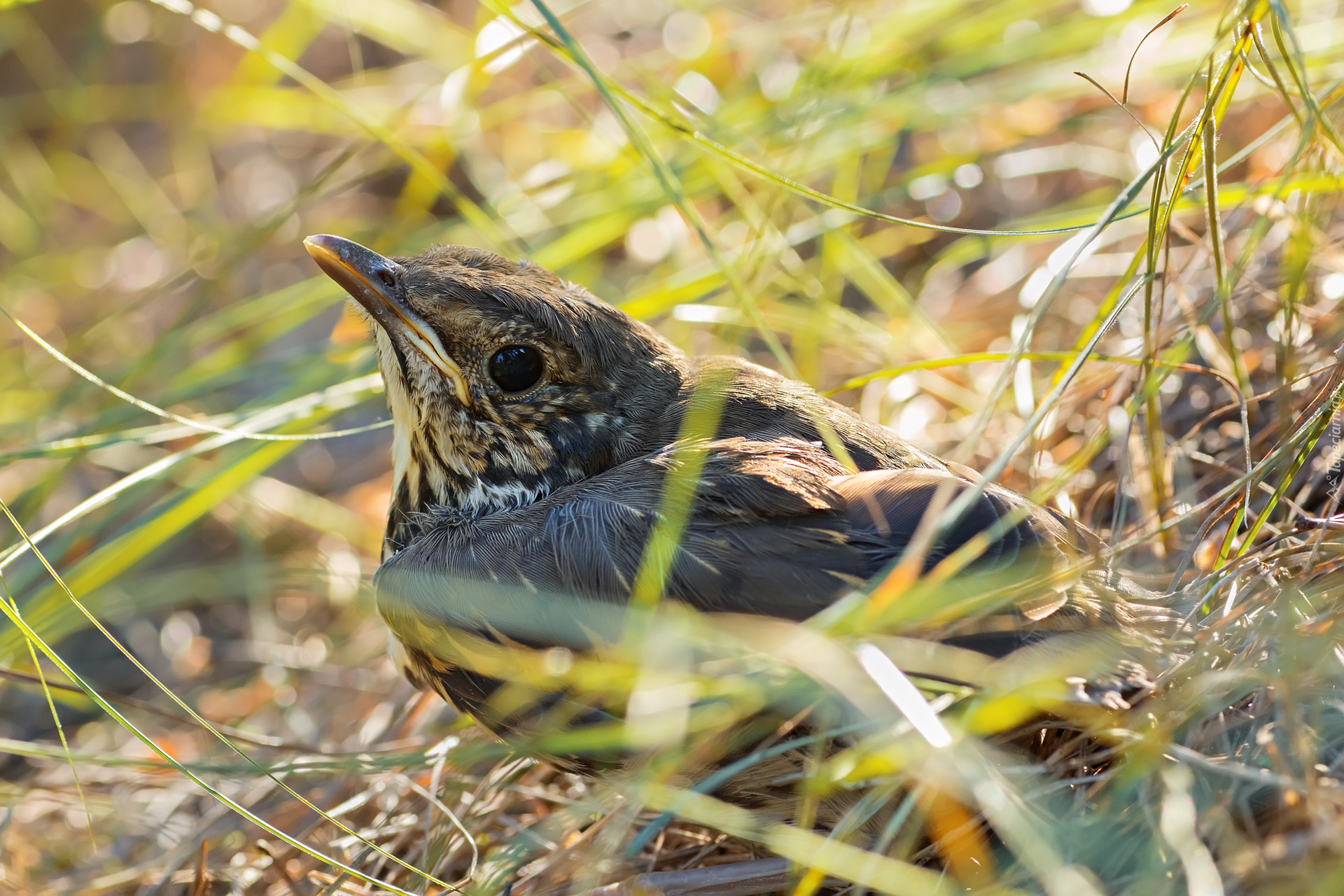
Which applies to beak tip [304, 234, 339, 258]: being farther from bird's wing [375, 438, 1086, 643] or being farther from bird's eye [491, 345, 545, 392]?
bird's wing [375, 438, 1086, 643]

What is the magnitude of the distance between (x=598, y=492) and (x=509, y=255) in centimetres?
130

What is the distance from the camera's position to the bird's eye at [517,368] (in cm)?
256

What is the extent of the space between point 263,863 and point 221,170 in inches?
184

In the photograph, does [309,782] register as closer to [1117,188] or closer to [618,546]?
[618,546]

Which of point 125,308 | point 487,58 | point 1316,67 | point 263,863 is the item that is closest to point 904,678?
point 263,863

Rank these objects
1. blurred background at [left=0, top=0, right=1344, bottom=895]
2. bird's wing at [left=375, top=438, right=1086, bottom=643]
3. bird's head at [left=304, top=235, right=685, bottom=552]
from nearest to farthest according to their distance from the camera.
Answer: bird's wing at [left=375, top=438, right=1086, bottom=643]
bird's head at [left=304, top=235, right=685, bottom=552]
blurred background at [left=0, top=0, right=1344, bottom=895]

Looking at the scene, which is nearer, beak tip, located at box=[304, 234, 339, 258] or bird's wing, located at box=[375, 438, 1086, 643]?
bird's wing, located at box=[375, 438, 1086, 643]

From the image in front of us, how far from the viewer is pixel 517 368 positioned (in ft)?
8.46

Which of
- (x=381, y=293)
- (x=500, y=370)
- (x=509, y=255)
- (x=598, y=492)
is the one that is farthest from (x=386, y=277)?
(x=509, y=255)

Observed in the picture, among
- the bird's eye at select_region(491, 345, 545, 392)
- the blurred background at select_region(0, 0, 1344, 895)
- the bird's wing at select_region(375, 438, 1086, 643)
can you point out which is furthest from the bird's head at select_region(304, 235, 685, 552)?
the blurred background at select_region(0, 0, 1344, 895)

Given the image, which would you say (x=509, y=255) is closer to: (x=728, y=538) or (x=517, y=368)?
(x=517, y=368)

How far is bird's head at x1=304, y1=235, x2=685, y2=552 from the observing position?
2.54 m

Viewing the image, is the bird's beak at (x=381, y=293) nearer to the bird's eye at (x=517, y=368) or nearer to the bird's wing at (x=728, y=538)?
→ the bird's eye at (x=517, y=368)

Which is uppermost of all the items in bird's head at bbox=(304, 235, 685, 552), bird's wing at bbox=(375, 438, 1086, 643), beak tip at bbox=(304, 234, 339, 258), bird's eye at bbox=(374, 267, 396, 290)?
beak tip at bbox=(304, 234, 339, 258)
